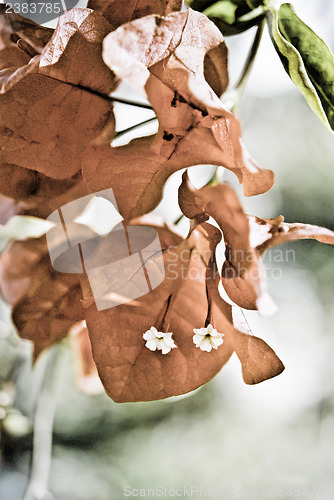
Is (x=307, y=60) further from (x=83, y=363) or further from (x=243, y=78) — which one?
(x=83, y=363)

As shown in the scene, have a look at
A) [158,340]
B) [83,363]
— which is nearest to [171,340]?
[158,340]

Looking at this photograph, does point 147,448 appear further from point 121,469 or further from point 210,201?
point 210,201

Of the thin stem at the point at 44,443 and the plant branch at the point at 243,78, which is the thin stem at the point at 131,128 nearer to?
the plant branch at the point at 243,78

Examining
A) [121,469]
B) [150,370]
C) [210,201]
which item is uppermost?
[210,201]

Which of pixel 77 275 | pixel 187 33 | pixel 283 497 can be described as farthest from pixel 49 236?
pixel 283 497

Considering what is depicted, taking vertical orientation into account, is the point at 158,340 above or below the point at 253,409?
above

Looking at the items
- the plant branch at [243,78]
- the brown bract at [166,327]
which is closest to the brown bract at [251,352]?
the brown bract at [166,327]

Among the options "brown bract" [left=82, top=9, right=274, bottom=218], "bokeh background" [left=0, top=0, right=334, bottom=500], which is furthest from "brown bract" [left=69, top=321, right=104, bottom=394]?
"brown bract" [left=82, top=9, right=274, bottom=218]

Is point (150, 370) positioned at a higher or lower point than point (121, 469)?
higher
